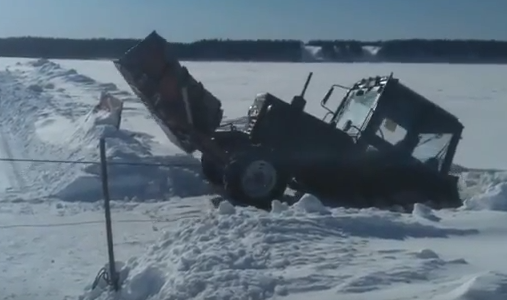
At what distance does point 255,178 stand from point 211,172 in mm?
2259

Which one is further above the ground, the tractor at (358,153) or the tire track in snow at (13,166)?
the tractor at (358,153)

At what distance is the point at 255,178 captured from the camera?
38.5 feet

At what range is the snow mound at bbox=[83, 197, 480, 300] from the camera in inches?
259

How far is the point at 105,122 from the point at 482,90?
2808 cm

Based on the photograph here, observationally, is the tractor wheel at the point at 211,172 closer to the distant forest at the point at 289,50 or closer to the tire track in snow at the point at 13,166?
the tire track in snow at the point at 13,166

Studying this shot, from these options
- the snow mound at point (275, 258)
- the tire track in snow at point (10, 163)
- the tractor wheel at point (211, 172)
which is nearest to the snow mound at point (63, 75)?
the tire track in snow at point (10, 163)

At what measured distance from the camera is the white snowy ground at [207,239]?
658 centimetres

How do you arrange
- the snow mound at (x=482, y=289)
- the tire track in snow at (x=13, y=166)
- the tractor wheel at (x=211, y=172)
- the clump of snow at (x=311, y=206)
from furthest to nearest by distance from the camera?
the tire track in snow at (x=13, y=166), the tractor wheel at (x=211, y=172), the clump of snow at (x=311, y=206), the snow mound at (x=482, y=289)

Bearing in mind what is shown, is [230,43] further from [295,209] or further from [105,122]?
[295,209]

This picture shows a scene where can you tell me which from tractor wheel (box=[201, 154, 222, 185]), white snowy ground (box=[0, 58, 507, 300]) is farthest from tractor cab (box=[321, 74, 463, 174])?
tractor wheel (box=[201, 154, 222, 185])

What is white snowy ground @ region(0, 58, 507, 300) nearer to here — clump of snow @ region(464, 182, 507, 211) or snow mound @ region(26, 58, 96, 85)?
clump of snow @ region(464, 182, 507, 211)

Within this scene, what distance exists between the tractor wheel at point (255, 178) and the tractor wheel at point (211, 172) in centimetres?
194

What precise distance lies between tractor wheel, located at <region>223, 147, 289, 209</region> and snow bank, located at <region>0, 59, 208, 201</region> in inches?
72.6

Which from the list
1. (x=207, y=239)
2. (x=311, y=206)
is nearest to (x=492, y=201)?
(x=311, y=206)
